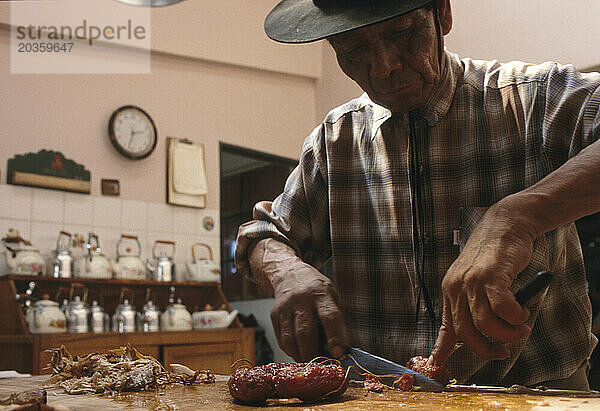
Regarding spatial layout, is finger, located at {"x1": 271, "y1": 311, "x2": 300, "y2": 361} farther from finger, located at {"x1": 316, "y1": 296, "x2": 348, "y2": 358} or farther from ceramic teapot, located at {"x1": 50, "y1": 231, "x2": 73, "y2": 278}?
ceramic teapot, located at {"x1": 50, "y1": 231, "x2": 73, "y2": 278}

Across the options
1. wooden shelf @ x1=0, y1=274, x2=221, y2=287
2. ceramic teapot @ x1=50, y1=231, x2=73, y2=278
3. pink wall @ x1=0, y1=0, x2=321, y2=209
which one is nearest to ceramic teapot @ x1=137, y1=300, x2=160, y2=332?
wooden shelf @ x1=0, y1=274, x2=221, y2=287

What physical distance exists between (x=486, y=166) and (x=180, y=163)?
11.9 feet

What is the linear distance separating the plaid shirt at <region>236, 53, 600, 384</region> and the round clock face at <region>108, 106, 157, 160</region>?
9.97 ft

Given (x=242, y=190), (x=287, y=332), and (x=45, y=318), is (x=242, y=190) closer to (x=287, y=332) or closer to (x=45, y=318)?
(x=45, y=318)

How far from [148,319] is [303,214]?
2784 millimetres

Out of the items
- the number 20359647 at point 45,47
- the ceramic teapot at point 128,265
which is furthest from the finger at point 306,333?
the number 20359647 at point 45,47

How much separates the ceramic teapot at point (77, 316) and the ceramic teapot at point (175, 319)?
0.57 metres

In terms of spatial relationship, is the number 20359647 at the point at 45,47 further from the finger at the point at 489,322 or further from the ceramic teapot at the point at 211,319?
the finger at the point at 489,322

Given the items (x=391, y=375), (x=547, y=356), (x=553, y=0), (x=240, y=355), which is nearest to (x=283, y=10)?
(x=391, y=375)

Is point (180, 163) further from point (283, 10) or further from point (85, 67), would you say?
point (283, 10)

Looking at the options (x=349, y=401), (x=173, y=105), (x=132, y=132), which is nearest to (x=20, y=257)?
(x=132, y=132)

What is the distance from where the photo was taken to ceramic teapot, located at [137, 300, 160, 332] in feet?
14.3

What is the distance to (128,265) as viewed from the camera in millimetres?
4430

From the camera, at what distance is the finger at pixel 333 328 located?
146cm
